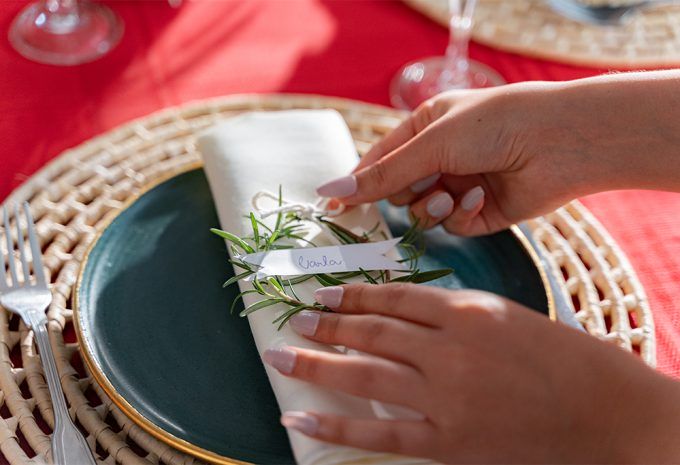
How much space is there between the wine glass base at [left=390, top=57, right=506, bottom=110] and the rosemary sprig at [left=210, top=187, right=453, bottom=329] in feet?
1.04

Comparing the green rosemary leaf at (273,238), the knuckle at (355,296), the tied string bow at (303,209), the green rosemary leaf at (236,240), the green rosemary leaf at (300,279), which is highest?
the tied string bow at (303,209)

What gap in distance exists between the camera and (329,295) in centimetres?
60

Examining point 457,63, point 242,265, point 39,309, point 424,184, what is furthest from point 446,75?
point 39,309

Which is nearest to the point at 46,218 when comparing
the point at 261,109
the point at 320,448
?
the point at 261,109

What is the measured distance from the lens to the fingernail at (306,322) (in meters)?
0.59

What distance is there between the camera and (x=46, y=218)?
757 millimetres

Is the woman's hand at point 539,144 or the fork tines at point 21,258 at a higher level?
the woman's hand at point 539,144

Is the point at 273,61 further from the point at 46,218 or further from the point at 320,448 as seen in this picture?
the point at 320,448

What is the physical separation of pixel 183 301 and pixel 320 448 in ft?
0.67

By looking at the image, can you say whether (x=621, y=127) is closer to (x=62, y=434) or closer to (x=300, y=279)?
(x=300, y=279)

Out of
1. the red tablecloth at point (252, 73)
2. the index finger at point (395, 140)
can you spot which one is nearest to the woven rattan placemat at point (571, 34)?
the red tablecloth at point (252, 73)

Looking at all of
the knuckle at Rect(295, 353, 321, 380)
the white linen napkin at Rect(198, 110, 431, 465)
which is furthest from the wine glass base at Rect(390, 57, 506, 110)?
the knuckle at Rect(295, 353, 321, 380)

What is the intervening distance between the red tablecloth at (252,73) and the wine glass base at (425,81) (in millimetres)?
18

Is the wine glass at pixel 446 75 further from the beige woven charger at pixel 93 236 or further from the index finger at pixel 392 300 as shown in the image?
the index finger at pixel 392 300
